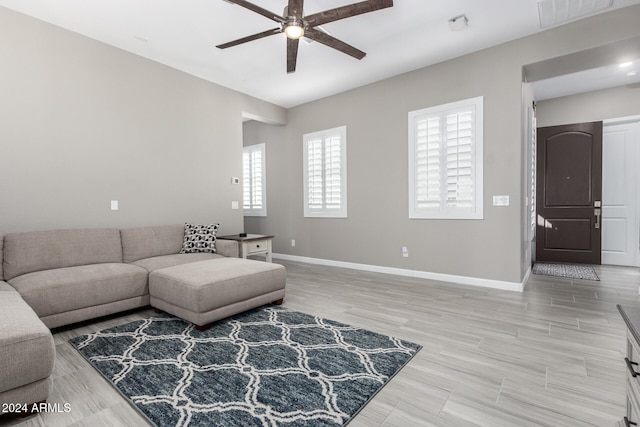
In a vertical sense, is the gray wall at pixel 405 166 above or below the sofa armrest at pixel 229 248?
above

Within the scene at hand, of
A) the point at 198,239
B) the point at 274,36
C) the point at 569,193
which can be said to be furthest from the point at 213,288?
the point at 569,193

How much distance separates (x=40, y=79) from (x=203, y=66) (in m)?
1.80

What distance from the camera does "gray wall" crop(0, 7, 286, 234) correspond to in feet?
10.2

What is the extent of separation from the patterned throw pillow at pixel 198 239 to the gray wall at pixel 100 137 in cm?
46

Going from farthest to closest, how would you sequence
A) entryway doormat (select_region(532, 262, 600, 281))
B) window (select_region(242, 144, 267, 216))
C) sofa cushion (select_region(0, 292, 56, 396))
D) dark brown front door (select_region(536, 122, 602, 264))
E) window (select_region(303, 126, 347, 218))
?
window (select_region(242, 144, 267, 216)) < window (select_region(303, 126, 347, 218)) < dark brown front door (select_region(536, 122, 602, 264)) < entryway doormat (select_region(532, 262, 600, 281)) < sofa cushion (select_region(0, 292, 56, 396))

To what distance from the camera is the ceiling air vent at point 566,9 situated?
2.94 m

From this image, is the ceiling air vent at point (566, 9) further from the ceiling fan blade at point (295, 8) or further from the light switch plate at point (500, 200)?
the ceiling fan blade at point (295, 8)

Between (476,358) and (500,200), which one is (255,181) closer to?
(500,200)

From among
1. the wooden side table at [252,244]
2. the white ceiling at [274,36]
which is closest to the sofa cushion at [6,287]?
the wooden side table at [252,244]

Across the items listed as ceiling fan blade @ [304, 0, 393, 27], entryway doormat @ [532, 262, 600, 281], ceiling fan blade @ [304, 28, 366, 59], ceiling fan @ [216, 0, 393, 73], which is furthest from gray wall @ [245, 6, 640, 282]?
ceiling fan blade @ [304, 0, 393, 27]

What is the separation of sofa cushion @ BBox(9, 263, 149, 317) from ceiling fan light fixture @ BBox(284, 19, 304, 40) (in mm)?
2659

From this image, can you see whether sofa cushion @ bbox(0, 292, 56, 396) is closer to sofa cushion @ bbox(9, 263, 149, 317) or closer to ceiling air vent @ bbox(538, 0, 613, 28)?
sofa cushion @ bbox(9, 263, 149, 317)

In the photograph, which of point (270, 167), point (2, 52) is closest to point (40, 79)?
point (2, 52)

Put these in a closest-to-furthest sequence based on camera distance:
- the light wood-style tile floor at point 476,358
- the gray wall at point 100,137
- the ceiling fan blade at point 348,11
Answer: the light wood-style tile floor at point 476,358 → the ceiling fan blade at point 348,11 → the gray wall at point 100,137
